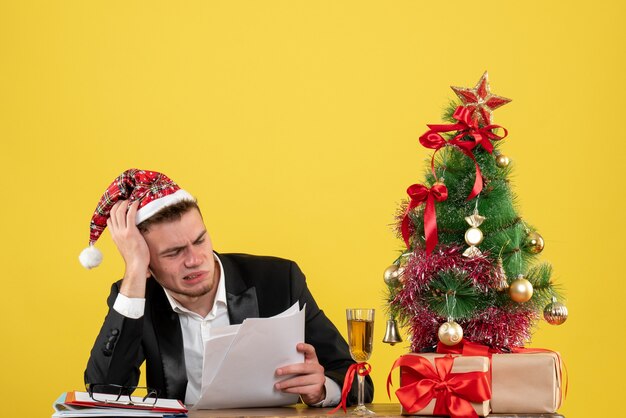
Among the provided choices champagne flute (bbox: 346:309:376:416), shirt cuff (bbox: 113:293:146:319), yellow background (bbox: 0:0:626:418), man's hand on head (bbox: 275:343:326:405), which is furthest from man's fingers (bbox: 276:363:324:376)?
yellow background (bbox: 0:0:626:418)

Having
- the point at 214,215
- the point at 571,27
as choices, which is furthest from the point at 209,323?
the point at 571,27

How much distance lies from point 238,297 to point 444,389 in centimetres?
95

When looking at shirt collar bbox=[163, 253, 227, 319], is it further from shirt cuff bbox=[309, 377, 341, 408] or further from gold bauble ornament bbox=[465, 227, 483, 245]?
gold bauble ornament bbox=[465, 227, 483, 245]

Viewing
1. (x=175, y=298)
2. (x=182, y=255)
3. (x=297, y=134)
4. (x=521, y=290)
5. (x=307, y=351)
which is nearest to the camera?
(x=521, y=290)

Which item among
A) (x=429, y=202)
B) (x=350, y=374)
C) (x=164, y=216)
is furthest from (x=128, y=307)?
(x=429, y=202)

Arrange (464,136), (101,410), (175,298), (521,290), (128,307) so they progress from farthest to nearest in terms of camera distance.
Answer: (175,298)
(128,307)
(464,136)
(521,290)
(101,410)

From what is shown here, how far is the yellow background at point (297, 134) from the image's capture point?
11.5ft

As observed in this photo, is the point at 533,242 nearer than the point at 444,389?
No

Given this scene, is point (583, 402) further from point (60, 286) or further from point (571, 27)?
point (60, 286)

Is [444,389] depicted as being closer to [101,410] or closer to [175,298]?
[101,410]

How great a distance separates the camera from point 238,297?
2.91 m

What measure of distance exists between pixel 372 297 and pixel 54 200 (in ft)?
4.29

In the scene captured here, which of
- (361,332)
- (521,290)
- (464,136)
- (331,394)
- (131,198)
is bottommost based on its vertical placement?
(331,394)

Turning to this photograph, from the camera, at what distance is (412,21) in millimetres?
3668
